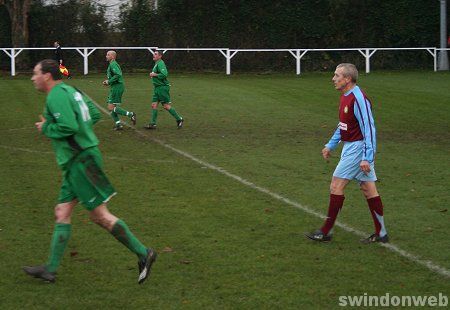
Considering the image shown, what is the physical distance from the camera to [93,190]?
7523mm

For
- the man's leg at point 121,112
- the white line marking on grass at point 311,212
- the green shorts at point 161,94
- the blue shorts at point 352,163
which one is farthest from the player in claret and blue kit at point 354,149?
the green shorts at point 161,94

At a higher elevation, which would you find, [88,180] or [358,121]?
[358,121]

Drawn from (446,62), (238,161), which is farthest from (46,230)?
(446,62)

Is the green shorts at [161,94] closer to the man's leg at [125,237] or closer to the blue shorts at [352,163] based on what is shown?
the blue shorts at [352,163]

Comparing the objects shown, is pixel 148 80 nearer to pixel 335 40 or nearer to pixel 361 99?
pixel 335 40

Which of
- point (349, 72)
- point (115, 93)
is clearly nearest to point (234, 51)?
point (115, 93)

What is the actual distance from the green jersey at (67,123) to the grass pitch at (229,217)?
3.96 feet

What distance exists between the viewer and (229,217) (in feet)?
34.2

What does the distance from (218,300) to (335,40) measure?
3639cm

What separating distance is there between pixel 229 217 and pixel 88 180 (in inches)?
126

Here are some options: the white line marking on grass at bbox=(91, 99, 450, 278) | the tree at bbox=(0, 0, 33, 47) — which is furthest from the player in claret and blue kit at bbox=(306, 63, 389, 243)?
the tree at bbox=(0, 0, 33, 47)

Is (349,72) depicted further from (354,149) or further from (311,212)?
(311,212)

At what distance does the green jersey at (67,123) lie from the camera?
742 cm

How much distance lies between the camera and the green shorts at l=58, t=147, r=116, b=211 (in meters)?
7.52
